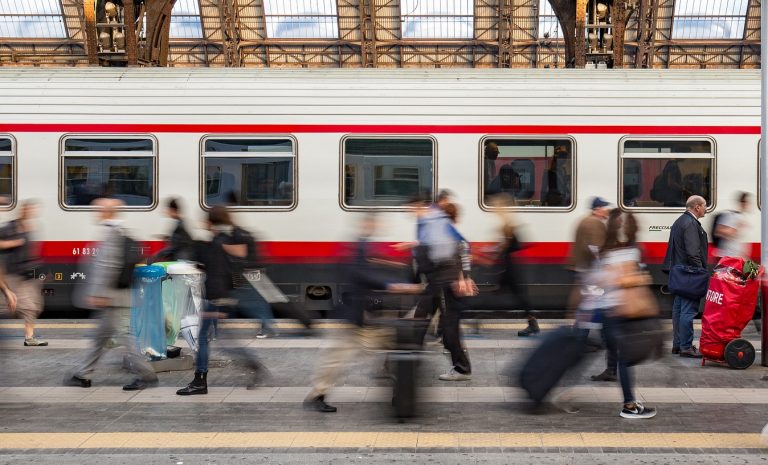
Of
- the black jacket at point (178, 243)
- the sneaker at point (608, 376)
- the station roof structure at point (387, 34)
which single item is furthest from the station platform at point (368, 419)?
the station roof structure at point (387, 34)

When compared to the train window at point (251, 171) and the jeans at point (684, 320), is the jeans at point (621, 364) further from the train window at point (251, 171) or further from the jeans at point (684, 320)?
the train window at point (251, 171)

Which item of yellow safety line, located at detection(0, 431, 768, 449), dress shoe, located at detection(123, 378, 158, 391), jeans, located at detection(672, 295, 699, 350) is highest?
jeans, located at detection(672, 295, 699, 350)

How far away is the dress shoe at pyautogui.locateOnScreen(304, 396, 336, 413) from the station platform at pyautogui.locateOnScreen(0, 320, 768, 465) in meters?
0.06

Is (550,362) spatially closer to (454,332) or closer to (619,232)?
(619,232)

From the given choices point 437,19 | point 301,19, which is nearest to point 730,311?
point 437,19

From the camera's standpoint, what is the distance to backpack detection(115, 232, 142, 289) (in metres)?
8.32

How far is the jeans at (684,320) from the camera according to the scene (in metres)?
9.90

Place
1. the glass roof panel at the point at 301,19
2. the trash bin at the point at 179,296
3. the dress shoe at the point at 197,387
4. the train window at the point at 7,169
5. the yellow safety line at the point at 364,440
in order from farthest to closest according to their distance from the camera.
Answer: the glass roof panel at the point at 301,19, the train window at the point at 7,169, the trash bin at the point at 179,296, the dress shoe at the point at 197,387, the yellow safety line at the point at 364,440

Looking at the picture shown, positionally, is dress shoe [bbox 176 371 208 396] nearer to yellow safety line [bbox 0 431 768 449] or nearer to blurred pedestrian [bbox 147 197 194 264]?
yellow safety line [bbox 0 431 768 449]

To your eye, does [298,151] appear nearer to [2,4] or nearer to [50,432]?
[50,432]

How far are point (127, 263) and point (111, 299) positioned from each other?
337 mm

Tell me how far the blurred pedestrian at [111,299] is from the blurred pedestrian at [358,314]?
179cm

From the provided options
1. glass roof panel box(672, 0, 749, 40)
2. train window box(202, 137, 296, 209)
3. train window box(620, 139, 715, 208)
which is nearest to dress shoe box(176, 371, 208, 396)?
train window box(202, 137, 296, 209)

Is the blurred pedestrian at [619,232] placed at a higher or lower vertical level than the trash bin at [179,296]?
higher
